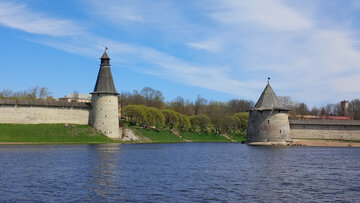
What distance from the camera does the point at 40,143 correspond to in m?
41.8

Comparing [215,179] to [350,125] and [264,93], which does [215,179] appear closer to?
[264,93]

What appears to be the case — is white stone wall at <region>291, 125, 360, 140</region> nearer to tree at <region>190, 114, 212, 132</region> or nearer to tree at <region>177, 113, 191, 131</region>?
tree at <region>190, 114, 212, 132</region>

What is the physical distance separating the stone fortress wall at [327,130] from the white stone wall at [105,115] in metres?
24.7

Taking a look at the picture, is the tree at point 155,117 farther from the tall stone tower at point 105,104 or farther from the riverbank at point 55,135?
the tall stone tower at point 105,104

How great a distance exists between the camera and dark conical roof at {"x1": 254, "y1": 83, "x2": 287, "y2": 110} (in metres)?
49.9

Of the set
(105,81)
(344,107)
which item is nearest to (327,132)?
(105,81)

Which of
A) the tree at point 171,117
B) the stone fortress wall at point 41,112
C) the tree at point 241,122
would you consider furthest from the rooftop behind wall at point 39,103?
the tree at point 241,122

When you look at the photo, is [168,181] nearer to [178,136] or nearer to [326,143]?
[326,143]

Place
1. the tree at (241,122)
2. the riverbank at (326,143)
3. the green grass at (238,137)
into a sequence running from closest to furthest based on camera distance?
the riverbank at (326,143), the green grass at (238,137), the tree at (241,122)

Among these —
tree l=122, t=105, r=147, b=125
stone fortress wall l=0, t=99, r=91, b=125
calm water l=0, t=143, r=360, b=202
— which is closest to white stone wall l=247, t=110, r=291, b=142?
tree l=122, t=105, r=147, b=125

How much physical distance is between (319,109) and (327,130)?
217 feet

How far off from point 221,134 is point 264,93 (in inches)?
831

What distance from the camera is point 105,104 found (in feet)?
163

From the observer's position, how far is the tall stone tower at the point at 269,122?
A: 162ft
